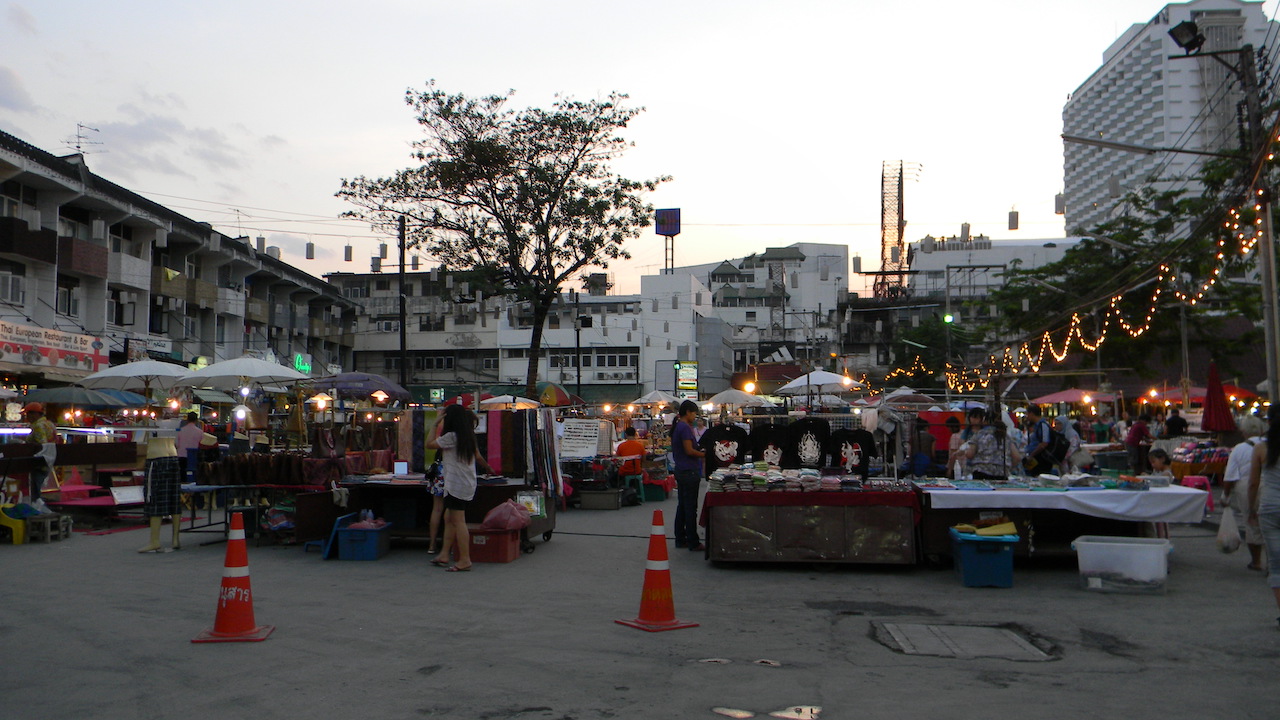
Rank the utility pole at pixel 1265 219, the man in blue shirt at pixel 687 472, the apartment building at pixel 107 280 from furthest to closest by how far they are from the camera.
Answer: the apartment building at pixel 107 280, the utility pole at pixel 1265 219, the man in blue shirt at pixel 687 472

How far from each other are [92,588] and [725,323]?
242 ft

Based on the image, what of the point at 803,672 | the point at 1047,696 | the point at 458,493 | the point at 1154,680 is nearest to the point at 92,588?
the point at 458,493

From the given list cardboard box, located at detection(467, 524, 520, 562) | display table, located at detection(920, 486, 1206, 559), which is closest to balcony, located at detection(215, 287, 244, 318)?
cardboard box, located at detection(467, 524, 520, 562)

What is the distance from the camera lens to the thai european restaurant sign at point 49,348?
86.3ft

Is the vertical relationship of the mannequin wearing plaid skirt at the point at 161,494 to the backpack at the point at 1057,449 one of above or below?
below

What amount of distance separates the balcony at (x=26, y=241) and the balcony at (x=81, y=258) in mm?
773

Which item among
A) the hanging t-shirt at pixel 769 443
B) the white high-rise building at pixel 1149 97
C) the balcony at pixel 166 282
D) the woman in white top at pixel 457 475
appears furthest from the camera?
the white high-rise building at pixel 1149 97

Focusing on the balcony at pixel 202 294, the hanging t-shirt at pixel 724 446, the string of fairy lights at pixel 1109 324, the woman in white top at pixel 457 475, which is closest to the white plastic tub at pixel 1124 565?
the hanging t-shirt at pixel 724 446

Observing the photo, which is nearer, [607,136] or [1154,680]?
[1154,680]

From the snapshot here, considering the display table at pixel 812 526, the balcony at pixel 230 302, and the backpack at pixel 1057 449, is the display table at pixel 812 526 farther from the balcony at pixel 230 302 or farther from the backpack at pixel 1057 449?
the balcony at pixel 230 302

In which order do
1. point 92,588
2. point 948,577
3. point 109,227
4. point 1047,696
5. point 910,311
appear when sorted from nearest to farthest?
point 1047,696
point 92,588
point 948,577
point 109,227
point 910,311

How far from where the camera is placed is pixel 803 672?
6055 mm

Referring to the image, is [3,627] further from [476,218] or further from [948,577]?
[476,218]

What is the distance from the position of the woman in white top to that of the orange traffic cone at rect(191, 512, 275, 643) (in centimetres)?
343
